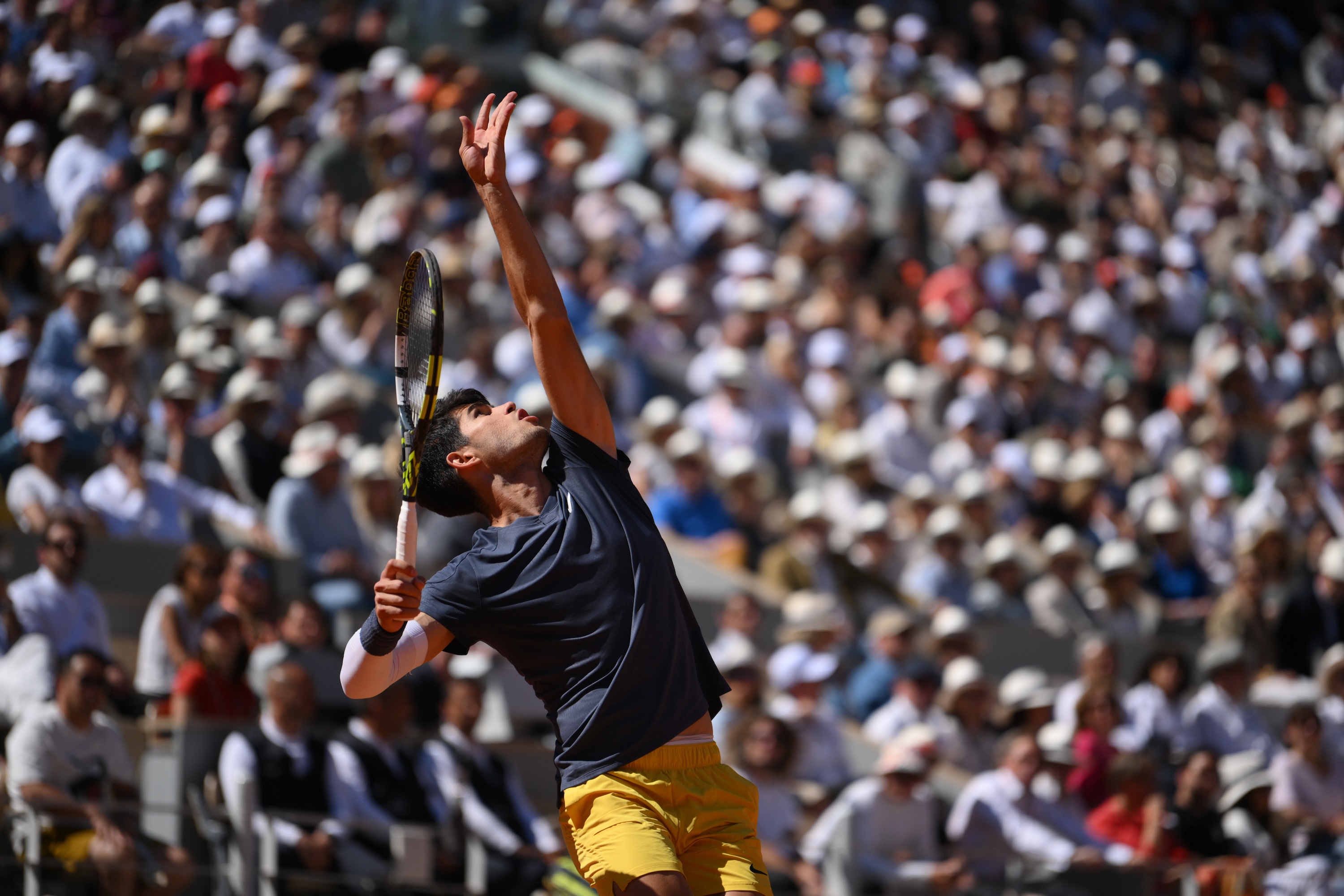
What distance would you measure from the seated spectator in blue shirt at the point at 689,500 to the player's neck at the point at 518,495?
6.99 meters

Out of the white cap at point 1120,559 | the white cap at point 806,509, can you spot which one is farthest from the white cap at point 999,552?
the white cap at point 806,509

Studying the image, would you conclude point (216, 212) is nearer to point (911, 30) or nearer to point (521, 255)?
point (521, 255)

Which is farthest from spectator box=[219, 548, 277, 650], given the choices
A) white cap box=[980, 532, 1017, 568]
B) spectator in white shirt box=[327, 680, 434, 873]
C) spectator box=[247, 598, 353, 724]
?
white cap box=[980, 532, 1017, 568]

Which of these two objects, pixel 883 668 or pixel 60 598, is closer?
pixel 60 598

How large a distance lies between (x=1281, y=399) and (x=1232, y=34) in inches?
334

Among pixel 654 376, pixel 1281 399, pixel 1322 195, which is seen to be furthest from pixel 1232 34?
pixel 654 376

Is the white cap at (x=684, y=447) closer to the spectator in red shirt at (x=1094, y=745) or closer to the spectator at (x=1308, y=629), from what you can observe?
the spectator in red shirt at (x=1094, y=745)

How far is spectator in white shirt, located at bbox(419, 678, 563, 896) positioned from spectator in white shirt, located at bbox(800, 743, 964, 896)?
1.19 m

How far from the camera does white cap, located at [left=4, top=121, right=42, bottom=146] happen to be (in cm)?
1162

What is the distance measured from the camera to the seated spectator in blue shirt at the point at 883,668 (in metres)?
10.5

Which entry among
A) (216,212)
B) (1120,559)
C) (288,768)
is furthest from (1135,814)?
(216,212)

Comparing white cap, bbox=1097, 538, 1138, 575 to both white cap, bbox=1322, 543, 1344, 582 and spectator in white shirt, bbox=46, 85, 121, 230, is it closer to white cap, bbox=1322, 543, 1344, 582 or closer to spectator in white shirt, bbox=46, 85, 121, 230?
white cap, bbox=1322, 543, 1344, 582

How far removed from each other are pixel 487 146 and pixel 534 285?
0.36 meters

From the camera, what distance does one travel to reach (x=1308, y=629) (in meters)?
11.9
